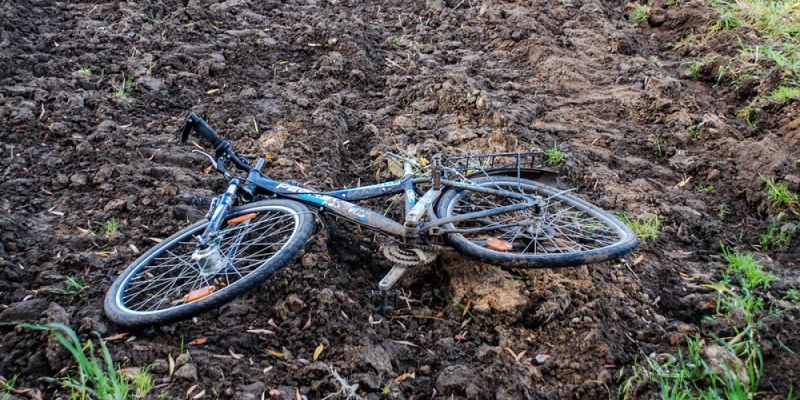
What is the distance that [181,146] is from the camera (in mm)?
4344

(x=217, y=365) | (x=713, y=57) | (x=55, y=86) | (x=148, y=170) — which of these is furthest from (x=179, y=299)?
(x=713, y=57)

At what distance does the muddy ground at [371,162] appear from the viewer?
2.76m

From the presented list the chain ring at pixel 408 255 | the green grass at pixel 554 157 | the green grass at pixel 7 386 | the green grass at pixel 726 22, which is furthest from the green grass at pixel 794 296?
the green grass at pixel 7 386

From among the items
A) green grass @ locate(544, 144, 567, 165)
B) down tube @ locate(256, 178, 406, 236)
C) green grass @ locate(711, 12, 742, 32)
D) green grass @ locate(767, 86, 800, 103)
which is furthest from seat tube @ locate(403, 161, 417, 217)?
green grass @ locate(711, 12, 742, 32)

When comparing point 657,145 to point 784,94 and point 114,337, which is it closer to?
point 784,94

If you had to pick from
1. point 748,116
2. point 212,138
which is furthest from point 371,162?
point 748,116

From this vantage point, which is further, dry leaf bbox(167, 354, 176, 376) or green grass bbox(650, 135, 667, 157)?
green grass bbox(650, 135, 667, 157)

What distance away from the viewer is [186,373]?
2535mm

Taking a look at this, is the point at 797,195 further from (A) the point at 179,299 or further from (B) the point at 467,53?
Result: (A) the point at 179,299

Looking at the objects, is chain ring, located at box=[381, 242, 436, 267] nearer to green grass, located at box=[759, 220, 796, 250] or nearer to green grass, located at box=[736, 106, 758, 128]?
green grass, located at box=[759, 220, 796, 250]

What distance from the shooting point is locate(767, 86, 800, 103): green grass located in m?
4.41

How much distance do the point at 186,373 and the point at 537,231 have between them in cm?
190

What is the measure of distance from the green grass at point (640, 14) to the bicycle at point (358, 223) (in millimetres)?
3397

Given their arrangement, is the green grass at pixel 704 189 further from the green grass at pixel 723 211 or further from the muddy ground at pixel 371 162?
the green grass at pixel 723 211
